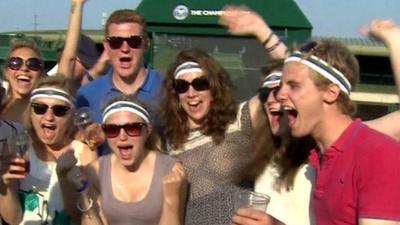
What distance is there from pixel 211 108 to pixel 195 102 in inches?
4.2

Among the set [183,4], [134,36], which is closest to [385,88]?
[183,4]

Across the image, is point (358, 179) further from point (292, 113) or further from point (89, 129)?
point (89, 129)

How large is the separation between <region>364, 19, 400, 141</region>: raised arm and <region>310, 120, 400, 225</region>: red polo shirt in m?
0.62

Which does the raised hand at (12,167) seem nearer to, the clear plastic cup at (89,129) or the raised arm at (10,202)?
the raised arm at (10,202)

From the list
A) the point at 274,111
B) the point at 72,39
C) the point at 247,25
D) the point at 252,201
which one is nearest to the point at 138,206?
the point at 274,111

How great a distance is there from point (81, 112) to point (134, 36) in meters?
0.81

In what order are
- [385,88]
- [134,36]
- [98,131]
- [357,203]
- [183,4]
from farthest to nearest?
[385,88] < [183,4] < [134,36] < [98,131] < [357,203]

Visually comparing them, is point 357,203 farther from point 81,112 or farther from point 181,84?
point 81,112

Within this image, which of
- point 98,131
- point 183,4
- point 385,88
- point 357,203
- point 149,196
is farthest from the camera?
point 385,88

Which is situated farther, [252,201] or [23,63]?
[23,63]

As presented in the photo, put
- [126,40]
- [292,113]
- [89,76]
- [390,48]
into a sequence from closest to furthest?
[292,113]
[390,48]
[126,40]
[89,76]

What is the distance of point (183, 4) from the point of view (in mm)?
8398

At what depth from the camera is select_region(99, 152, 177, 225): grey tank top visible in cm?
436

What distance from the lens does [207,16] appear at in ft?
27.0
